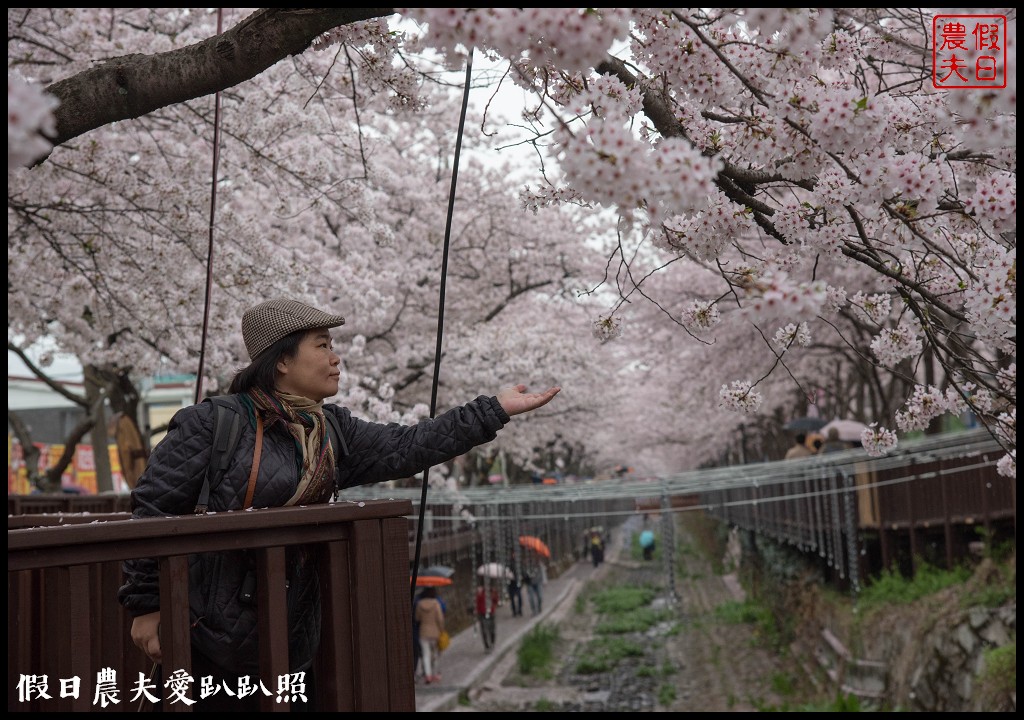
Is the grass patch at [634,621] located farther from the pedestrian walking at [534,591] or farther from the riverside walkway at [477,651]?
the pedestrian walking at [534,591]

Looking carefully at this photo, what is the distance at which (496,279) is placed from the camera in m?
17.3

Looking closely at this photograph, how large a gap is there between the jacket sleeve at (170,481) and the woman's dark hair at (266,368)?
222 millimetres

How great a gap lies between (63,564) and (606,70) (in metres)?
2.10

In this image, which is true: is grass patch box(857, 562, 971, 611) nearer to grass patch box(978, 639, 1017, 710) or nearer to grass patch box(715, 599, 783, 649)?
grass patch box(978, 639, 1017, 710)

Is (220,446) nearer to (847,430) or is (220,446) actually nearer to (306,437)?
(306,437)

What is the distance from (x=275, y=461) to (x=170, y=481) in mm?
283

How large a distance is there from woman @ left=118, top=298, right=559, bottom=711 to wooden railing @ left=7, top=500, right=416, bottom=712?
124 millimetres

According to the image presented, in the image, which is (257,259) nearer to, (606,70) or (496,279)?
(606,70)

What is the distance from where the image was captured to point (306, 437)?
2.79 m

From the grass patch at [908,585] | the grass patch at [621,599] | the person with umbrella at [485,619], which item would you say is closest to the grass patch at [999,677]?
the grass patch at [908,585]

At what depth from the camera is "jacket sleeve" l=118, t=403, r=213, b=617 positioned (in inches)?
97.1

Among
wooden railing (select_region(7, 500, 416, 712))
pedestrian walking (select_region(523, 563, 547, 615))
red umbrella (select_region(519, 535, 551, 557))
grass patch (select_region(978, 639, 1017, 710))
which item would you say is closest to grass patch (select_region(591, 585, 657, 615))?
pedestrian walking (select_region(523, 563, 547, 615))

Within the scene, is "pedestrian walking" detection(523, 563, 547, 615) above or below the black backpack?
below

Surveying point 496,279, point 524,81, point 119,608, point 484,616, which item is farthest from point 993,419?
point 484,616
